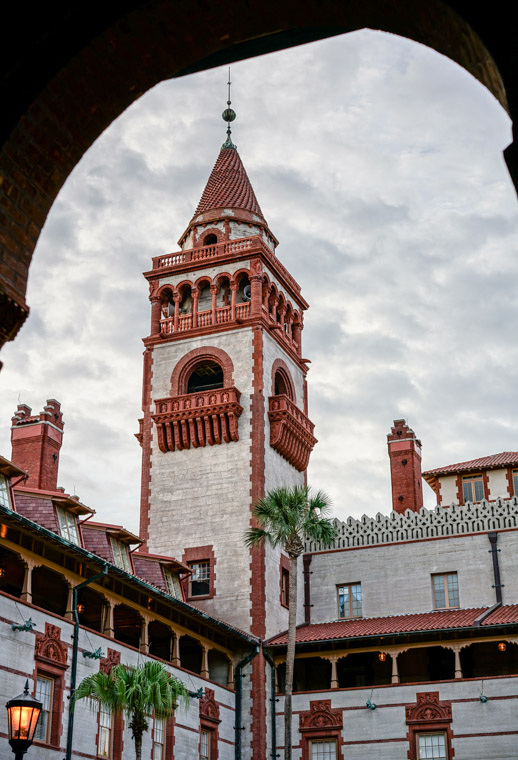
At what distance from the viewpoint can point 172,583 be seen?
133ft

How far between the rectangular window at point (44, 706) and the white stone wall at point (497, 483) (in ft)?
105

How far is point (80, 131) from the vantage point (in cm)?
686

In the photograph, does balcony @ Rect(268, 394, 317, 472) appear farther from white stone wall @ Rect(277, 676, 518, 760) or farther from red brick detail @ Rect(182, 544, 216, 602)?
white stone wall @ Rect(277, 676, 518, 760)

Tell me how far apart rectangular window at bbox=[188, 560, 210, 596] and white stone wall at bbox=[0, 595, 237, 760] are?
567 centimetres

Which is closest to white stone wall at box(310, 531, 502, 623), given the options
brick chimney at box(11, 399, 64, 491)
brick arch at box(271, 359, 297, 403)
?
brick arch at box(271, 359, 297, 403)

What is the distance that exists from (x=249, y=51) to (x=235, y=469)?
1473 inches

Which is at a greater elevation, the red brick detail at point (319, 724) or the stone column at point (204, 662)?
the stone column at point (204, 662)

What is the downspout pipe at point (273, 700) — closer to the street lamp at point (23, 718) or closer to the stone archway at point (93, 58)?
the street lamp at point (23, 718)

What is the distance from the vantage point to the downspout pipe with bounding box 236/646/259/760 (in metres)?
39.3

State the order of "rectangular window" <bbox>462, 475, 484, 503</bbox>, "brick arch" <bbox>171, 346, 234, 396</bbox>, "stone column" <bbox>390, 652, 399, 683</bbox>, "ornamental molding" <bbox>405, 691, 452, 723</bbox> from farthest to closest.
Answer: "rectangular window" <bbox>462, 475, 484, 503</bbox>, "brick arch" <bbox>171, 346, 234, 396</bbox>, "stone column" <bbox>390, 652, 399, 683</bbox>, "ornamental molding" <bbox>405, 691, 452, 723</bbox>

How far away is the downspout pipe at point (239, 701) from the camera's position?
39312mm

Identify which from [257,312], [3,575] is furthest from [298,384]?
[3,575]

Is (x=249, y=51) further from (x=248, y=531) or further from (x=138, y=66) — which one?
(x=248, y=531)

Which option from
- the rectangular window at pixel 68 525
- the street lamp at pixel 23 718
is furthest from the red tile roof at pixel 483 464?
the street lamp at pixel 23 718
